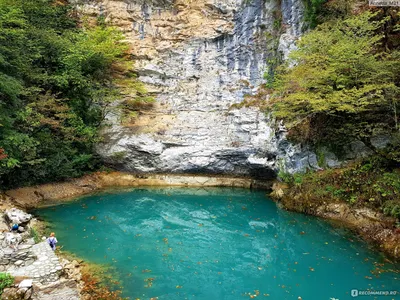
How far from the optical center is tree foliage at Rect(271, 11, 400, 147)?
10.5m

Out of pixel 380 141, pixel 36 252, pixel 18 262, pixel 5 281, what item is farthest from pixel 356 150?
pixel 5 281

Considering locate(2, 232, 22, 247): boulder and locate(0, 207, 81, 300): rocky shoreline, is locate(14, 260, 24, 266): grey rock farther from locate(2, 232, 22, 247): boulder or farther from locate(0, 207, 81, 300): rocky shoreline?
locate(2, 232, 22, 247): boulder

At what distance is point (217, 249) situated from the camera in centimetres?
905

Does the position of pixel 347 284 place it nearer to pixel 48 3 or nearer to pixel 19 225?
pixel 19 225

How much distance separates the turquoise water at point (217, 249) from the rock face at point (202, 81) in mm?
3986

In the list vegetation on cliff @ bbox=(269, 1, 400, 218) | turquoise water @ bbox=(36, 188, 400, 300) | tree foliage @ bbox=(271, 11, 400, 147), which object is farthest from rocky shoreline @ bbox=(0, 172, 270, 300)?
tree foliage @ bbox=(271, 11, 400, 147)

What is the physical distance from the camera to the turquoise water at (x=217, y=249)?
22.2 feet

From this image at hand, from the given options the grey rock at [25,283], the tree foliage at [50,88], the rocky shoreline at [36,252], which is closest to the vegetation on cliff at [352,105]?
the rocky shoreline at [36,252]

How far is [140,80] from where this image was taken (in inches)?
787

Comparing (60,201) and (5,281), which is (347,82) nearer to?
(5,281)

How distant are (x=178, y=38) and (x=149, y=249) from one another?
16.5 metres

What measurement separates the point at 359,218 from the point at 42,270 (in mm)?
10194

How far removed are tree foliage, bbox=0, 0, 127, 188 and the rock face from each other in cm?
198

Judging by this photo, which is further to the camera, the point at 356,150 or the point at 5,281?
the point at 356,150
